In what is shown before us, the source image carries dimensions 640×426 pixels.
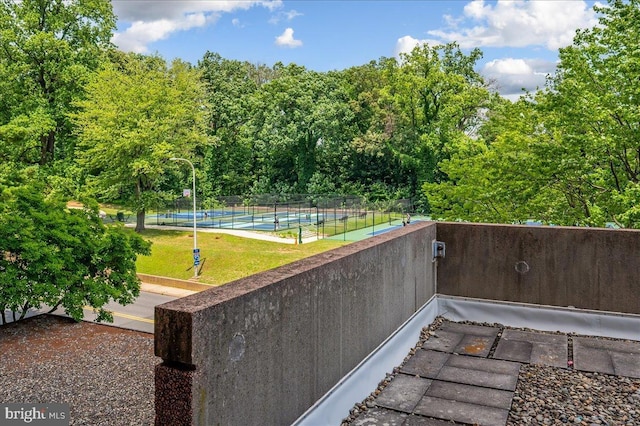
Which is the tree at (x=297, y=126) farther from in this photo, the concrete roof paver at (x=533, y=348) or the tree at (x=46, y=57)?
the concrete roof paver at (x=533, y=348)

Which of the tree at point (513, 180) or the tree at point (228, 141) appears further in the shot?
the tree at point (228, 141)

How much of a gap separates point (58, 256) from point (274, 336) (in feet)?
23.1

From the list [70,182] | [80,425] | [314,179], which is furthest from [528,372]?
[314,179]

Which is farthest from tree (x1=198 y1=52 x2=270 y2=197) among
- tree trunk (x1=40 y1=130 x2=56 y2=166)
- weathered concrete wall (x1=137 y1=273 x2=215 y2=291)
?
weathered concrete wall (x1=137 y1=273 x2=215 y2=291)

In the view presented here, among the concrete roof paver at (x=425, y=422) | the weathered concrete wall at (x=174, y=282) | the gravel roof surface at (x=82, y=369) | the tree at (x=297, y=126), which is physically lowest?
the weathered concrete wall at (x=174, y=282)

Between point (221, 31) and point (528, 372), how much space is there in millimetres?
49176

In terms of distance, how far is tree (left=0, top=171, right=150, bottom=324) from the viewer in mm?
7844

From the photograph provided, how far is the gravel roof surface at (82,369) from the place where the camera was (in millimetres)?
5434

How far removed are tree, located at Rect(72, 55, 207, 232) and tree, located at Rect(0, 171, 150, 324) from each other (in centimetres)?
1835

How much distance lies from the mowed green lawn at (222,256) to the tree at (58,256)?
11069 millimetres

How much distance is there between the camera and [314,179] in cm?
4747

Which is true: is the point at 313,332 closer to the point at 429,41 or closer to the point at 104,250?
the point at 104,250

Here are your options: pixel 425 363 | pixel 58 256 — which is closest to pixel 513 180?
pixel 425 363

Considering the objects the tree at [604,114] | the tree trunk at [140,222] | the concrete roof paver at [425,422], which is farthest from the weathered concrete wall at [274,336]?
the tree trunk at [140,222]
